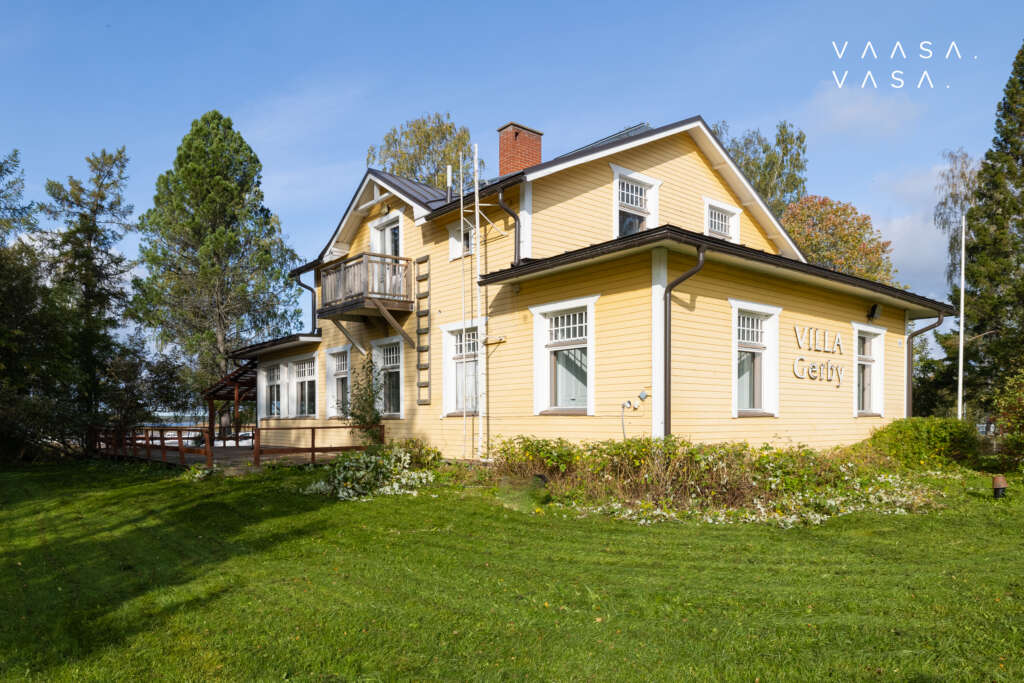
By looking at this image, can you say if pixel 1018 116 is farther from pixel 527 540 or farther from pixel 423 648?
pixel 423 648

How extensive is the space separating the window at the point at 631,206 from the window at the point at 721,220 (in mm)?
2068

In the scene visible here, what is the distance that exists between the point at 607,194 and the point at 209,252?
21674 mm

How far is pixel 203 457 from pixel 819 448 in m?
14.0

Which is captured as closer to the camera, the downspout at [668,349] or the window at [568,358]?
the downspout at [668,349]

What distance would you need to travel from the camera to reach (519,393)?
42.6 feet

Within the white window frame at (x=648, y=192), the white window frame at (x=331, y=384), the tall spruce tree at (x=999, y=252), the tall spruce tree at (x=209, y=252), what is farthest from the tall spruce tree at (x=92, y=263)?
the tall spruce tree at (x=999, y=252)

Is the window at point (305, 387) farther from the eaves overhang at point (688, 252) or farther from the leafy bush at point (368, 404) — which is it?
the eaves overhang at point (688, 252)

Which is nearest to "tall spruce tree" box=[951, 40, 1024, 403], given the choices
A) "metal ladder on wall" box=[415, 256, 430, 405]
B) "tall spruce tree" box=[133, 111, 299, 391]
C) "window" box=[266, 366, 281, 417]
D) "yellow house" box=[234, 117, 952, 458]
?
"yellow house" box=[234, 117, 952, 458]

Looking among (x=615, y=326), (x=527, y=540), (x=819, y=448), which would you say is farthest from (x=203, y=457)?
(x=819, y=448)

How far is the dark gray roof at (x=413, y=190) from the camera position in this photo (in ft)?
51.6

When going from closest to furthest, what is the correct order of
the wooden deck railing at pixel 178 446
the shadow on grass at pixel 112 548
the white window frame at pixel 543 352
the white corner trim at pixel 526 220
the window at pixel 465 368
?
the shadow on grass at pixel 112 548
the white window frame at pixel 543 352
the white corner trim at pixel 526 220
the window at pixel 465 368
the wooden deck railing at pixel 178 446

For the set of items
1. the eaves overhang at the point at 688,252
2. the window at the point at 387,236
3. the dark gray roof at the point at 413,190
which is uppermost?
the dark gray roof at the point at 413,190

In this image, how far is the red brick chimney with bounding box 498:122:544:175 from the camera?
51.7 ft

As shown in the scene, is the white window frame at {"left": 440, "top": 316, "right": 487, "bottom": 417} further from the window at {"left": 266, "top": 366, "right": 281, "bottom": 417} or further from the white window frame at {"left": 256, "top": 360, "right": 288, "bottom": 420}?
the window at {"left": 266, "top": 366, "right": 281, "bottom": 417}
